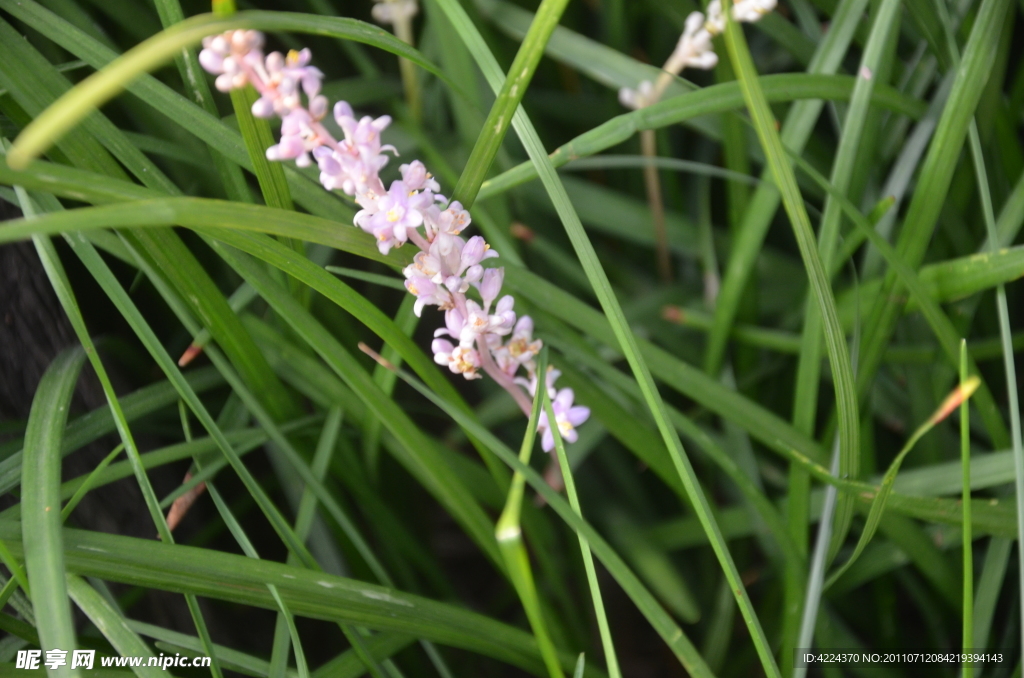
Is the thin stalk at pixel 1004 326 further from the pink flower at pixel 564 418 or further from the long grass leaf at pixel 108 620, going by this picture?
the long grass leaf at pixel 108 620

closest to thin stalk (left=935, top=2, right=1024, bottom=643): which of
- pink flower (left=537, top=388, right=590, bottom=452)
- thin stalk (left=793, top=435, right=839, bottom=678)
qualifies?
thin stalk (left=793, top=435, right=839, bottom=678)

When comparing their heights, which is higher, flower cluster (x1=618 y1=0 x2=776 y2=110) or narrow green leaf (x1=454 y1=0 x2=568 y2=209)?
flower cluster (x1=618 y1=0 x2=776 y2=110)

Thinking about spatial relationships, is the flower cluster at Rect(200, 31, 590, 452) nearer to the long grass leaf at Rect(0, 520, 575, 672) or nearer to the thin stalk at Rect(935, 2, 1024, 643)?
the long grass leaf at Rect(0, 520, 575, 672)

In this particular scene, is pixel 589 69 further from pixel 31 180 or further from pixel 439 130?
pixel 31 180

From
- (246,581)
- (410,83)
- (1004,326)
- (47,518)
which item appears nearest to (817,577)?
(1004,326)

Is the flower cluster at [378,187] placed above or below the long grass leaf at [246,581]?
above

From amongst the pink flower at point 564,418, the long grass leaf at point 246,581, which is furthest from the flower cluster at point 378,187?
the long grass leaf at point 246,581

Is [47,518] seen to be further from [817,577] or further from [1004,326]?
[1004,326]
